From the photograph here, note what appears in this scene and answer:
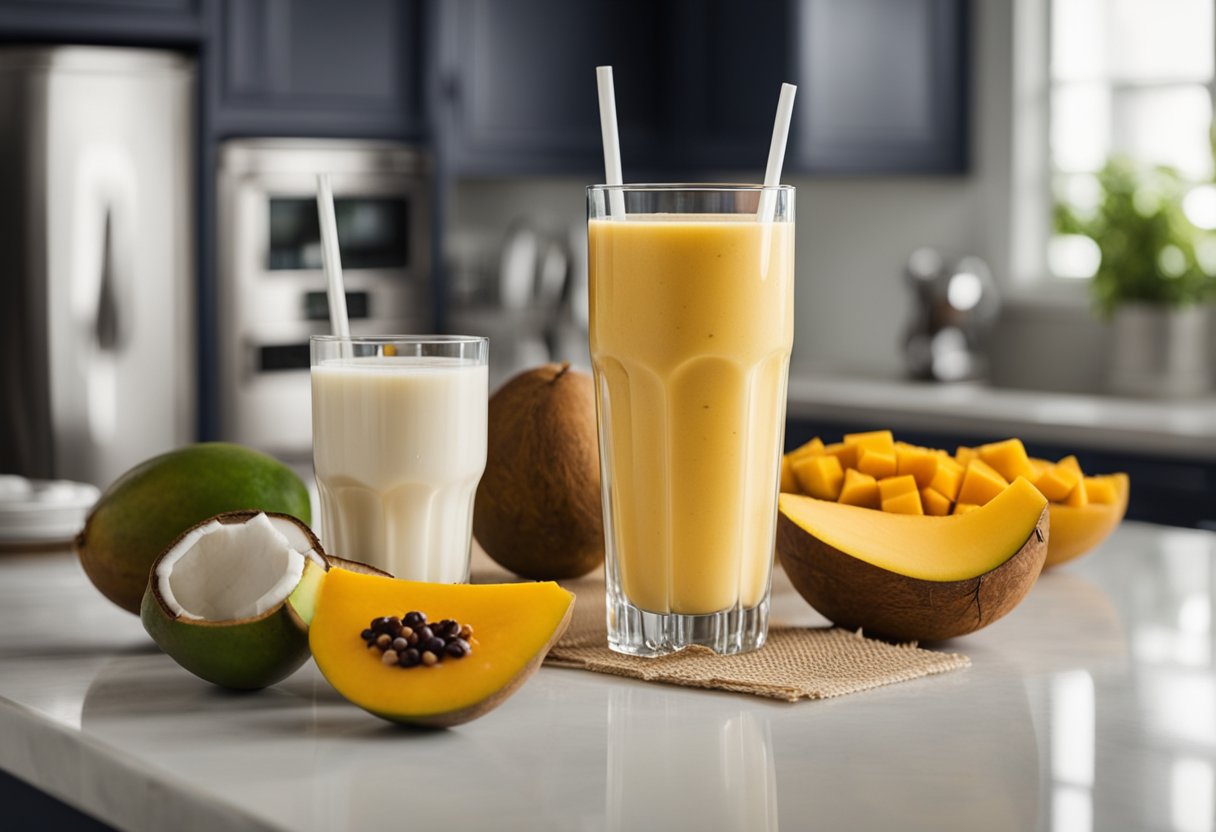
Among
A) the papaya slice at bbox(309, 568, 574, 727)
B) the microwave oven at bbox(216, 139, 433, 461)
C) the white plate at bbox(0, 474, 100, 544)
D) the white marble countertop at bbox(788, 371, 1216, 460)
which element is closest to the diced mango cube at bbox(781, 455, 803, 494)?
the papaya slice at bbox(309, 568, 574, 727)

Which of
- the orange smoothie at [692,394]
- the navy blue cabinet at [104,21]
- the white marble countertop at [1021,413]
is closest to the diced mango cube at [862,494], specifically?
the orange smoothie at [692,394]

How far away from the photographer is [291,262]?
3311 mm

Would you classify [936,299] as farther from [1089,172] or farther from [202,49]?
[202,49]

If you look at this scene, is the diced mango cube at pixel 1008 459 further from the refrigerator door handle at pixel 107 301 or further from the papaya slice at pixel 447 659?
the refrigerator door handle at pixel 107 301

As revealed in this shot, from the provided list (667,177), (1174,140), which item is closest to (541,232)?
(667,177)

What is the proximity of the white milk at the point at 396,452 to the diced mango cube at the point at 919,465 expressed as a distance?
312 millimetres

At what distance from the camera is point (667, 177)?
13.5 feet

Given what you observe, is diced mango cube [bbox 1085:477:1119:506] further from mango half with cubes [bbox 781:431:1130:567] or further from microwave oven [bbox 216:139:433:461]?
microwave oven [bbox 216:139:433:461]

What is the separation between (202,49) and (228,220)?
36cm

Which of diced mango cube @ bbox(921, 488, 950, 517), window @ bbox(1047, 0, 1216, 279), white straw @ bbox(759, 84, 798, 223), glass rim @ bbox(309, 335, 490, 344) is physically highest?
window @ bbox(1047, 0, 1216, 279)

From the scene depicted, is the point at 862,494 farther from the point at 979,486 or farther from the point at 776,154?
the point at 776,154

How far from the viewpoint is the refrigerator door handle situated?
3.11 meters

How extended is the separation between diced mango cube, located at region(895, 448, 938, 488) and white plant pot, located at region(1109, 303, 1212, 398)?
2.39m

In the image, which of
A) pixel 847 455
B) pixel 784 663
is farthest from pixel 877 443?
pixel 784 663
